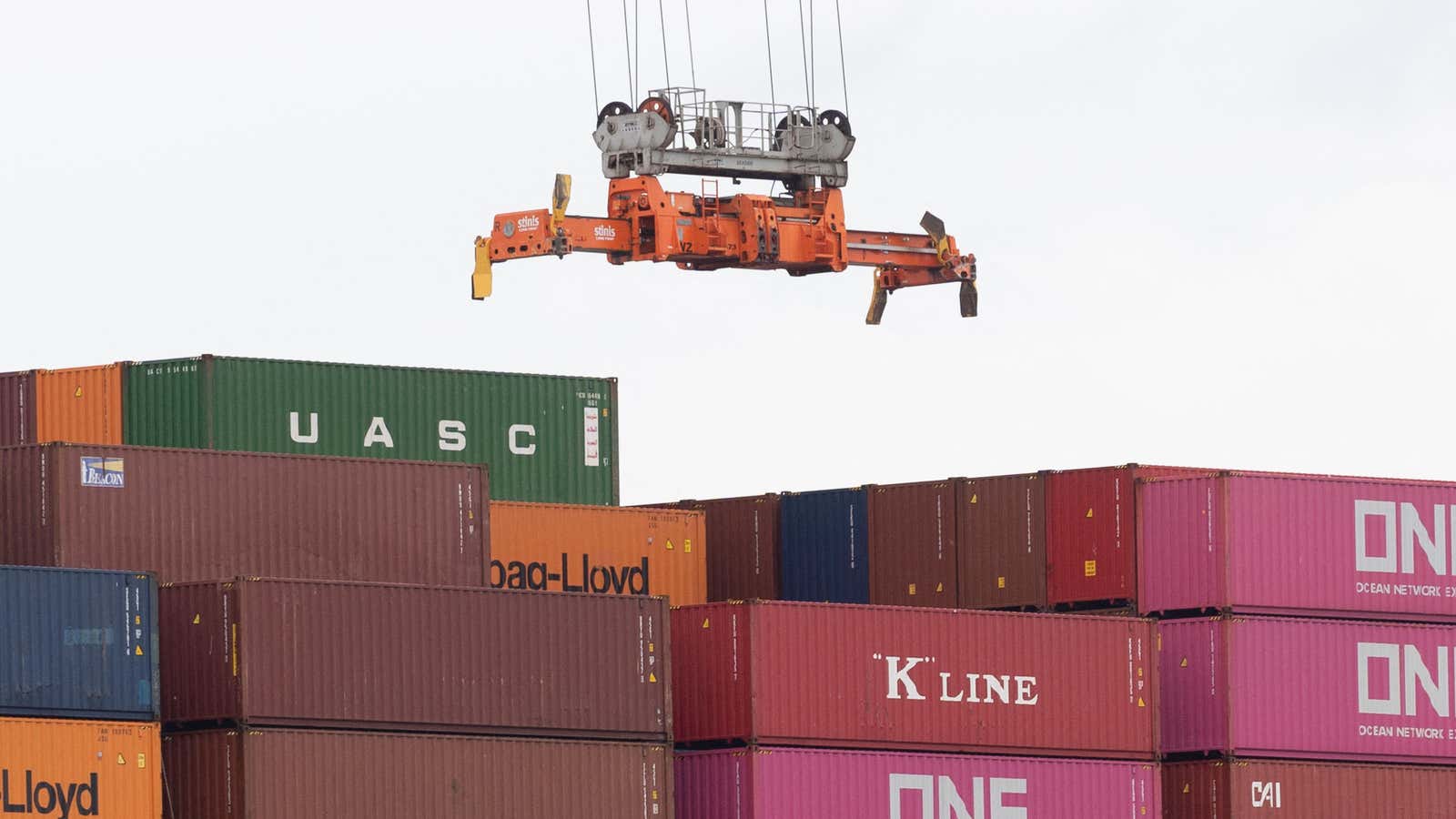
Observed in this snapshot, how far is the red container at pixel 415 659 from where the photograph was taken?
41.6m

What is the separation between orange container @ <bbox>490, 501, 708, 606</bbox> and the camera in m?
50.7

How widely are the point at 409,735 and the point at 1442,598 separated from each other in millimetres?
17848

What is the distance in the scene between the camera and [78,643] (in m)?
40.0

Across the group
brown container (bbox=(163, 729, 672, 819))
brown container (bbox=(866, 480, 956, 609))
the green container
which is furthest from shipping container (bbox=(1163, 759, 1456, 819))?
the green container

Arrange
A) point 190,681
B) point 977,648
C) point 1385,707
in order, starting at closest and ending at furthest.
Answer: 1. point 190,681
2. point 977,648
3. point 1385,707

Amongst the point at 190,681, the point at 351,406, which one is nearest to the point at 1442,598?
the point at 351,406

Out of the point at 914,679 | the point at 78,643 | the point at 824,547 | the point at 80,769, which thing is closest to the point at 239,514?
the point at 78,643

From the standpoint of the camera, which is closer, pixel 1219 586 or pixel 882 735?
pixel 882 735

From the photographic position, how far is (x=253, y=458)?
1780 inches

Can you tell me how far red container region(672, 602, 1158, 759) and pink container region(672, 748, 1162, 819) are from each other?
25 centimetres

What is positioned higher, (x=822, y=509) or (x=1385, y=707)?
(x=822, y=509)

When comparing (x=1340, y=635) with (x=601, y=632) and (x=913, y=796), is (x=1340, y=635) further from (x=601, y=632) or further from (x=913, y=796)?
(x=601, y=632)

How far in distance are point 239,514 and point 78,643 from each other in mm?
5293

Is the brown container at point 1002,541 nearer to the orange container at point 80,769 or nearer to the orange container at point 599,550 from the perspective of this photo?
the orange container at point 599,550
